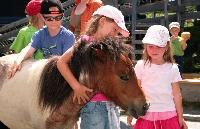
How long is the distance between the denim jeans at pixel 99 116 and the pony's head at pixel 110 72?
299mm

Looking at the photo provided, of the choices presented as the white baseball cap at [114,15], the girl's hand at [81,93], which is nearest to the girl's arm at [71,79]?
the girl's hand at [81,93]

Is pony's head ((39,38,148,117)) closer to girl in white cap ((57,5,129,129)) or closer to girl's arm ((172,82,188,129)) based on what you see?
girl in white cap ((57,5,129,129))

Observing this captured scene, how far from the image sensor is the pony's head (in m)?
3.60

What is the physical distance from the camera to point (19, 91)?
3924 mm

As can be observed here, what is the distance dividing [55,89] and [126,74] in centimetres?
58

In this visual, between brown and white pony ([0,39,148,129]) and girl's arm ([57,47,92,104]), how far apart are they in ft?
0.15

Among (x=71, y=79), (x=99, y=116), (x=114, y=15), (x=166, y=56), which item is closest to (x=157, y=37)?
(x=166, y=56)

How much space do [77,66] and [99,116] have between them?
0.50 meters

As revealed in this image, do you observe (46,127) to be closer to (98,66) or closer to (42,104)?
(42,104)

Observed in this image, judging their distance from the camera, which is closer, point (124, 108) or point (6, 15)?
point (124, 108)

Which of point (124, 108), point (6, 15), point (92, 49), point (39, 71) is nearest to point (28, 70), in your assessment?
point (39, 71)

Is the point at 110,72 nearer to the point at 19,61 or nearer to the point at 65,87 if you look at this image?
the point at 65,87

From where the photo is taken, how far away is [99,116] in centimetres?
396

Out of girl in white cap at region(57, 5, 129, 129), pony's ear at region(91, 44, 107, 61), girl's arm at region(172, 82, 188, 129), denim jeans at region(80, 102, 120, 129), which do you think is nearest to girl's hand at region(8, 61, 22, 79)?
girl in white cap at region(57, 5, 129, 129)
